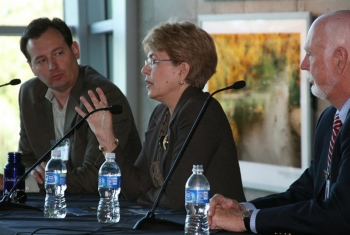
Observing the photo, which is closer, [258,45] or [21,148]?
[21,148]

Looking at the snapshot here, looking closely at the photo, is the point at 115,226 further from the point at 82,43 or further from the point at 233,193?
the point at 82,43

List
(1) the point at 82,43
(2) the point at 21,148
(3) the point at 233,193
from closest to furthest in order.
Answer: (3) the point at 233,193, (2) the point at 21,148, (1) the point at 82,43

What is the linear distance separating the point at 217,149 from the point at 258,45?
1935 mm

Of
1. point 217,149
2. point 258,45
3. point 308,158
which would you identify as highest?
point 258,45

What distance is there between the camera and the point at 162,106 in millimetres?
3920

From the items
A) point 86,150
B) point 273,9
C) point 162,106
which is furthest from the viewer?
point 273,9

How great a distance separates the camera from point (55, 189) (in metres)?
3.38

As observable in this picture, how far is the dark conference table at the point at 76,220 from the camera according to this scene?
2.77 meters

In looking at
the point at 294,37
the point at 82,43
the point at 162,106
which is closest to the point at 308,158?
the point at 294,37

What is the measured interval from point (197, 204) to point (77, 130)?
1.63 meters

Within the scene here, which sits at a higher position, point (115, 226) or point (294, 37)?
point (294, 37)

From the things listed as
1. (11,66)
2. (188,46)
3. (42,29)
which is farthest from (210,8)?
(11,66)

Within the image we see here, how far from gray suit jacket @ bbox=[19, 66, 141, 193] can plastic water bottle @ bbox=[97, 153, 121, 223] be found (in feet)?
2.31

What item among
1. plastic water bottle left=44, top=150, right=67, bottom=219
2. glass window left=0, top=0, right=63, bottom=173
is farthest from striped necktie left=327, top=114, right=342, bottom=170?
glass window left=0, top=0, right=63, bottom=173
